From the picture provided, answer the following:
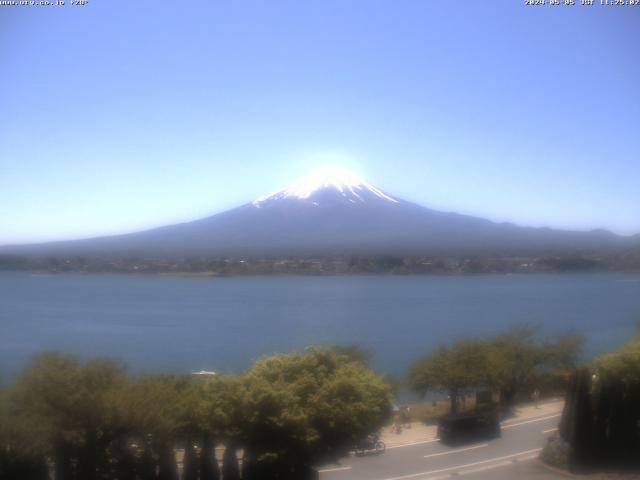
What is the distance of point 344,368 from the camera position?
7098 mm

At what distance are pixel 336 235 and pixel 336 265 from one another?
8399 mm

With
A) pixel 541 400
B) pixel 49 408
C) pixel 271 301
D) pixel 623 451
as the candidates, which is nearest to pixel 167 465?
pixel 49 408

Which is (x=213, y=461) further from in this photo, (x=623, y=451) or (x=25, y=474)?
(x=623, y=451)

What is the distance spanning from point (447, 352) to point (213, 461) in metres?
6.67

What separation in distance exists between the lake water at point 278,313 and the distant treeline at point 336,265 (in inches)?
46.3

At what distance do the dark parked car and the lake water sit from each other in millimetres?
5870

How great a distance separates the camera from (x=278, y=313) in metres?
33.7

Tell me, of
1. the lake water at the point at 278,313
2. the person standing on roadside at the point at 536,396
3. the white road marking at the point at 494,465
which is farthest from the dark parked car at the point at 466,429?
the lake water at the point at 278,313

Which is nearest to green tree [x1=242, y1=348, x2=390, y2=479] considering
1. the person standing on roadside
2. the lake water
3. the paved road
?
the paved road

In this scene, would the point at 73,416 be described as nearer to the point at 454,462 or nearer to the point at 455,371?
the point at 454,462

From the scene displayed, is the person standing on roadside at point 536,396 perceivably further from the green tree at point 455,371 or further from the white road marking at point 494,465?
the white road marking at point 494,465

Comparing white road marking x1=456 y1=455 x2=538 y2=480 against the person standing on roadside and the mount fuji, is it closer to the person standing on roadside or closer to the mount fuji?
the person standing on roadside

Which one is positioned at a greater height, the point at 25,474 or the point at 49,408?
the point at 49,408

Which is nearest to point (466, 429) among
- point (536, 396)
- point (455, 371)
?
point (455, 371)
